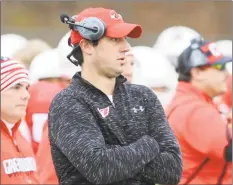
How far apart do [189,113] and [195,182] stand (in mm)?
476

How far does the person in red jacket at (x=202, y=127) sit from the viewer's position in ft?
20.6

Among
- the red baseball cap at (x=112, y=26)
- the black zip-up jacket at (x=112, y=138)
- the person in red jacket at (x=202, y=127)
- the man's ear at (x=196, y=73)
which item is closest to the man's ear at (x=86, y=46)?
the red baseball cap at (x=112, y=26)

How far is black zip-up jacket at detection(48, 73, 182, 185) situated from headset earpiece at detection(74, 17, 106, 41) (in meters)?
0.20

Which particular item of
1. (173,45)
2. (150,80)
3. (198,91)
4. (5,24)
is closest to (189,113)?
(198,91)

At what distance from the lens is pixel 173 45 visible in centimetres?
1000

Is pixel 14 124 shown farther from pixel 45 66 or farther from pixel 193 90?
pixel 45 66

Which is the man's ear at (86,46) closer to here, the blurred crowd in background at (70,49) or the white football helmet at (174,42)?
the blurred crowd in background at (70,49)

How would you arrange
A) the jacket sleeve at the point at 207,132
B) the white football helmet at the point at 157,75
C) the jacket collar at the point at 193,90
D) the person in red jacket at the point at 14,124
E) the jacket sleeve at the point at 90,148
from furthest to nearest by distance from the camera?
the white football helmet at the point at 157,75 → the jacket collar at the point at 193,90 → the jacket sleeve at the point at 207,132 → the person in red jacket at the point at 14,124 → the jacket sleeve at the point at 90,148

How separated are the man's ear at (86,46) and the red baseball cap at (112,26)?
0.02 meters

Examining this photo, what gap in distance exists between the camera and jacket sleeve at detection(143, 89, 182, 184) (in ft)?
13.5

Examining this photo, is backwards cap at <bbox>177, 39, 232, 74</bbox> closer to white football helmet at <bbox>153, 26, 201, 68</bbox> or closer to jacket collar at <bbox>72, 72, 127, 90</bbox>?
white football helmet at <bbox>153, 26, 201, 68</bbox>

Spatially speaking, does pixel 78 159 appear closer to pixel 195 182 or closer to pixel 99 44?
pixel 99 44

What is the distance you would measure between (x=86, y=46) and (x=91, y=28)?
11 cm

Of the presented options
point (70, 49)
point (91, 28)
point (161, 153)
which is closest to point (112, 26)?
point (91, 28)
